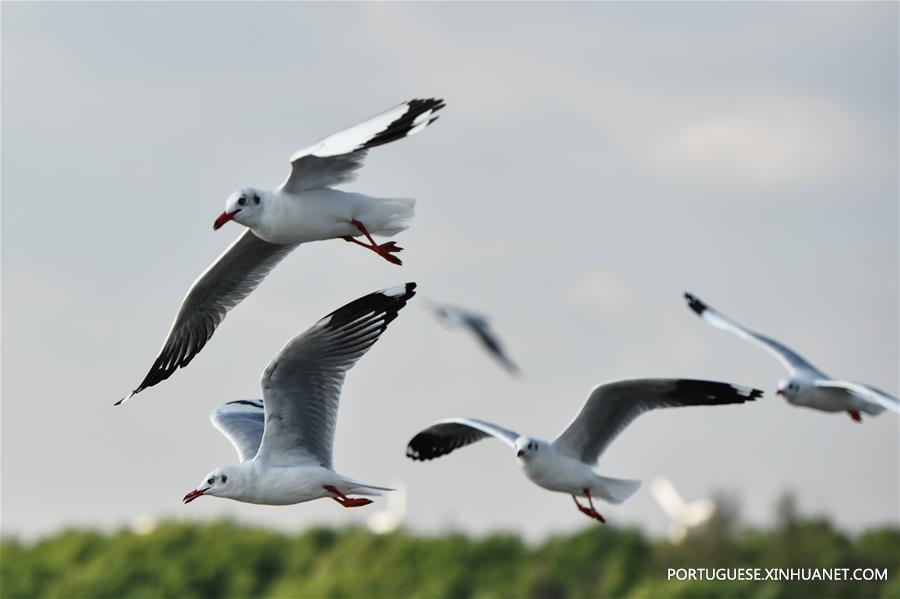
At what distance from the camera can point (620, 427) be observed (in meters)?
12.2

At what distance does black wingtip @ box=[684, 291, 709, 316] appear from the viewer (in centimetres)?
1478

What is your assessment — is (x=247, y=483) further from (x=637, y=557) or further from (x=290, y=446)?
(x=637, y=557)

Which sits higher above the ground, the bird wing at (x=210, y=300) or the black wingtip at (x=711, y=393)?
the bird wing at (x=210, y=300)

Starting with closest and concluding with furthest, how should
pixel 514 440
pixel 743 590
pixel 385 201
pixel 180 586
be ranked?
1. pixel 385 201
2. pixel 514 440
3. pixel 743 590
4. pixel 180 586

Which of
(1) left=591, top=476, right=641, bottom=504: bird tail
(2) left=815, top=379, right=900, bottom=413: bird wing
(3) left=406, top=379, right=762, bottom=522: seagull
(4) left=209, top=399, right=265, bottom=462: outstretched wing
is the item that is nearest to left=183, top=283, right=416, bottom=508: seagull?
(4) left=209, top=399, right=265, bottom=462: outstretched wing

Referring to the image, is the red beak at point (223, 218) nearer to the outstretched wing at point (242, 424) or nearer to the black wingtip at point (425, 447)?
the outstretched wing at point (242, 424)

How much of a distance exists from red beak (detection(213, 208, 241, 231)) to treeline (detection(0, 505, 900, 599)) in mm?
27917

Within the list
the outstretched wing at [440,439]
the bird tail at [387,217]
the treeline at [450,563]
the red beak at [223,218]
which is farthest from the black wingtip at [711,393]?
the treeline at [450,563]

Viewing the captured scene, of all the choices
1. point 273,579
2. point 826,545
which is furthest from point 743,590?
point 273,579

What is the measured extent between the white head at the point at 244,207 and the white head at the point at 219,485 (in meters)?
1.69

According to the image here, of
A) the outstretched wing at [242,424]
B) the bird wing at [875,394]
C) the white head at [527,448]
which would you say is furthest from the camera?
the white head at [527,448]

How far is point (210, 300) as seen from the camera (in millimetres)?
12273

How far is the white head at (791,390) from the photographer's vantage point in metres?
13.1

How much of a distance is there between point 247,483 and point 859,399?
5.73m
